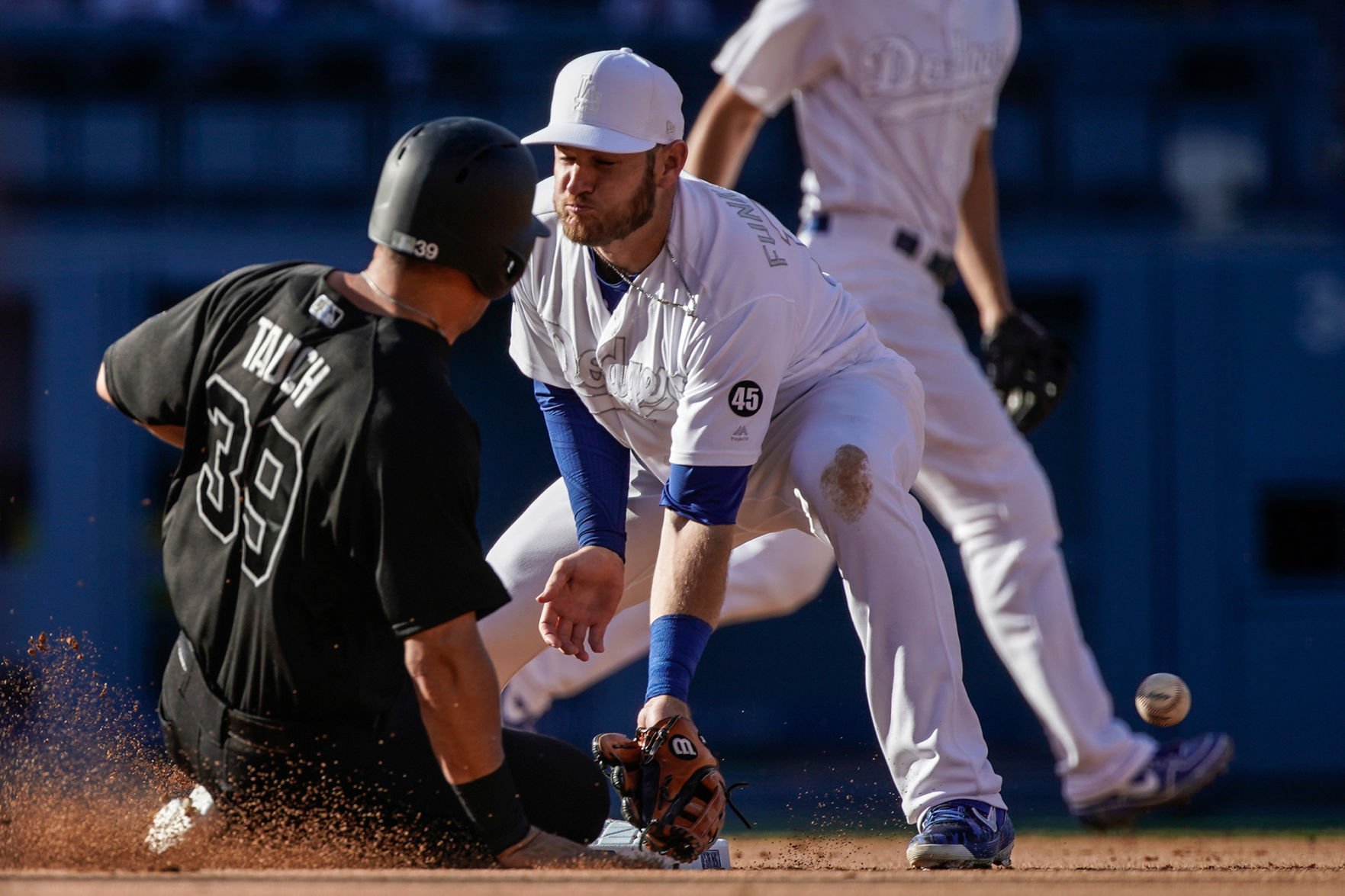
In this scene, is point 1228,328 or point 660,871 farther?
point 1228,328

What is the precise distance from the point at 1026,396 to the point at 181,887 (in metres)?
3.31

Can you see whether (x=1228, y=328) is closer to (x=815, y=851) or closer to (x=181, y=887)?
(x=815, y=851)

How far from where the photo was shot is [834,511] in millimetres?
3459

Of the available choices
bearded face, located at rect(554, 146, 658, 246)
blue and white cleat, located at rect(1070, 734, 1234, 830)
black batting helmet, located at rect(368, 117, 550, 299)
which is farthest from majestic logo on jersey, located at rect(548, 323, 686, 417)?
blue and white cleat, located at rect(1070, 734, 1234, 830)

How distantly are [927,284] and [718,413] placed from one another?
1684 mm

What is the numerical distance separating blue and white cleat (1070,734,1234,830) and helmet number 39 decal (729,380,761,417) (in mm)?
2162

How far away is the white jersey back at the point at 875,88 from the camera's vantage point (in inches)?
186

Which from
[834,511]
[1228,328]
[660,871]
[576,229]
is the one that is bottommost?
[1228,328]

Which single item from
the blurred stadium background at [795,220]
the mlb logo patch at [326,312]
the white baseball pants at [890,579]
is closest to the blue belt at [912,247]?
the white baseball pants at [890,579]

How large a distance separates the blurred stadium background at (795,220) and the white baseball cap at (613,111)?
24.5 ft

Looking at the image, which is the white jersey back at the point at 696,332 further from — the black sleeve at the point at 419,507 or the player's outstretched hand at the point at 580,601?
the black sleeve at the point at 419,507

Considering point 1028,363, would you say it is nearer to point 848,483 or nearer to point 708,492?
point 848,483

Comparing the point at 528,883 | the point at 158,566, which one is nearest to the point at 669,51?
the point at 158,566

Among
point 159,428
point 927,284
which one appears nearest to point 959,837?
point 159,428
